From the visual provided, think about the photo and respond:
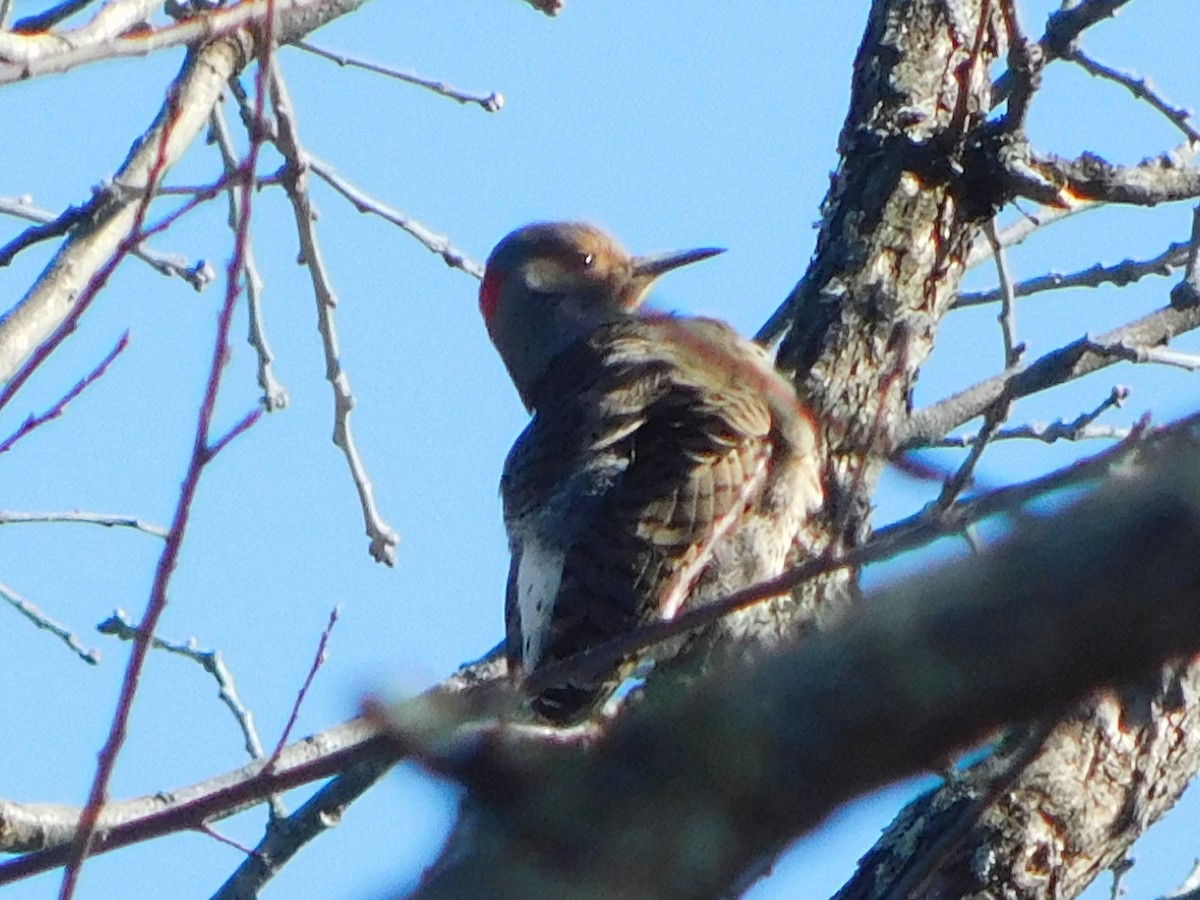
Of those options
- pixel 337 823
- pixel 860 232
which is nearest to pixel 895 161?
pixel 860 232

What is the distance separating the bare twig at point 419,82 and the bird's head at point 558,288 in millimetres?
1857

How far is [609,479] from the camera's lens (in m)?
4.98

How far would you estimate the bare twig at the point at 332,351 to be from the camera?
175 inches

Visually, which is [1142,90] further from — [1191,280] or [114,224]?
[114,224]

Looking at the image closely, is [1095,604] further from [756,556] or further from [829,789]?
[756,556]

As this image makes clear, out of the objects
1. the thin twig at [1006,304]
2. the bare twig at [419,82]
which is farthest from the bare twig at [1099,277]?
the bare twig at [419,82]

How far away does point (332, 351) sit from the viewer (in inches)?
183

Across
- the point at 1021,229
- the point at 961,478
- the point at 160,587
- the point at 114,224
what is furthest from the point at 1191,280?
the point at 160,587

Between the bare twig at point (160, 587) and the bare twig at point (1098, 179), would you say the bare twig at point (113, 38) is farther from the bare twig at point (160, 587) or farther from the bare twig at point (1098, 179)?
the bare twig at point (1098, 179)

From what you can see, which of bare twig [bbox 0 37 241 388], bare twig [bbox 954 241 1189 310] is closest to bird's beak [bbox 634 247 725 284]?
bare twig [bbox 954 241 1189 310]

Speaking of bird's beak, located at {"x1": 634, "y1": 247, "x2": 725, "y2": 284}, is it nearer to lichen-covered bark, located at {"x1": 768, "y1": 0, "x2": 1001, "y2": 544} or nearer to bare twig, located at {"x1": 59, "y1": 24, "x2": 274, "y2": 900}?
lichen-covered bark, located at {"x1": 768, "y1": 0, "x2": 1001, "y2": 544}

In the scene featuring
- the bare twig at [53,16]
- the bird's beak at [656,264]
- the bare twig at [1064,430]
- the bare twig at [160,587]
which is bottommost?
the bare twig at [160,587]

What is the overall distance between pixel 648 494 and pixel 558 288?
6.50ft

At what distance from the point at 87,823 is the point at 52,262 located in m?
1.69
